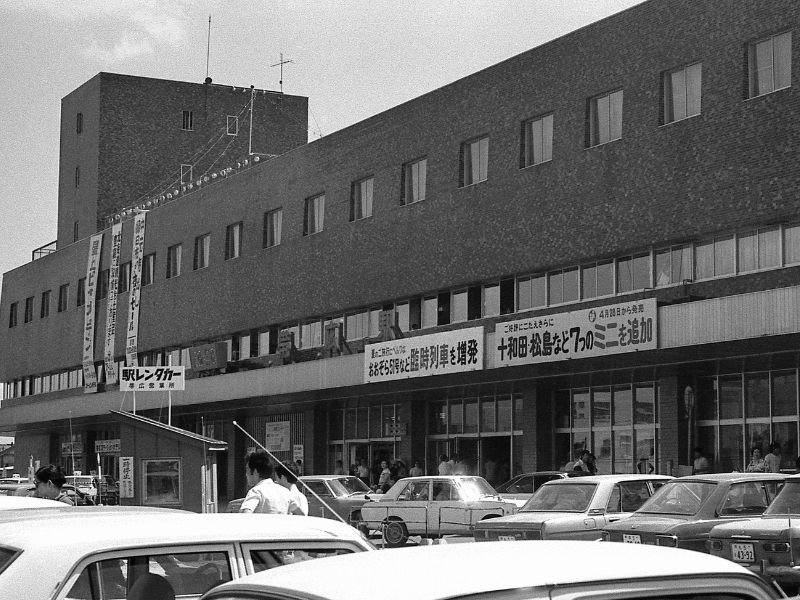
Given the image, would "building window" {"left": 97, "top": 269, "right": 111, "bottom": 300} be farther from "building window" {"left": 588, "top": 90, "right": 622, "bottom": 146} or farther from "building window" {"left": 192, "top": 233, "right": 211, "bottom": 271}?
"building window" {"left": 588, "top": 90, "right": 622, "bottom": 146}

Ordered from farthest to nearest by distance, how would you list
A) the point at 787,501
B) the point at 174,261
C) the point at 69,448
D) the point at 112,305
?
the point at 69,448 < the point at 112,305 < the point at 174,261 < the point at 787,501

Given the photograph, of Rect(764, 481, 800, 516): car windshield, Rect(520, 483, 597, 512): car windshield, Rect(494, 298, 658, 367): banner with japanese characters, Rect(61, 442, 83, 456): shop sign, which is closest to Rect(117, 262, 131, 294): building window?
Rect(61, 442, 83, 456): shop sign

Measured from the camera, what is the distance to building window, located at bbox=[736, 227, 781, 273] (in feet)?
86.5

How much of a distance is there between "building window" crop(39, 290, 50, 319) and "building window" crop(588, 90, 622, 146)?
137 ft

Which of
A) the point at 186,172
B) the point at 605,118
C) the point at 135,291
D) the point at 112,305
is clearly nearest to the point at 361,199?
the point at 605,118

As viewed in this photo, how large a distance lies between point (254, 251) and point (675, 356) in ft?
73.3

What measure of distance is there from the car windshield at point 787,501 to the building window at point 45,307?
186ft

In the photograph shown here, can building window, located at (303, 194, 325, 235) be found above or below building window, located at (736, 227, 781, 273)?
above

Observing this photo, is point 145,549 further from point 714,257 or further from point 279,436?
point 279,436

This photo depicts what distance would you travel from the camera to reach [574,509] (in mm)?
17688

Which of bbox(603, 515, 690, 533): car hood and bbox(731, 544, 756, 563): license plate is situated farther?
bbox(603, 515, 690, 533): car hood

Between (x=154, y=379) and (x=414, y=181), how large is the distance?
9882mm

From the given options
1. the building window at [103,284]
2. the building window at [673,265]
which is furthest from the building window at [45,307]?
the building window at [673,265]

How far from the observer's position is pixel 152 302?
180 feet
